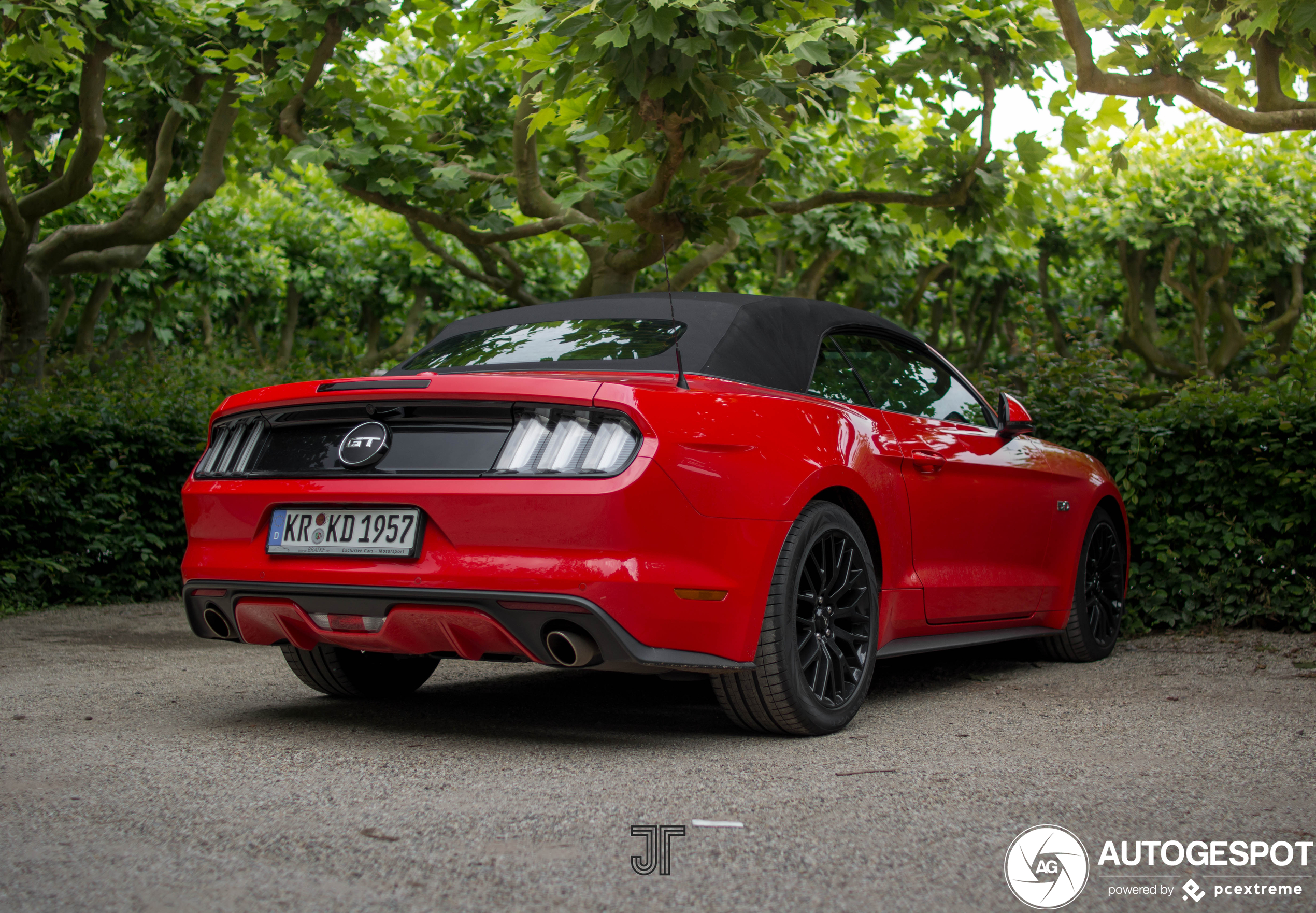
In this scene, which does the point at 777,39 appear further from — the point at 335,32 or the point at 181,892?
the point at 181,892

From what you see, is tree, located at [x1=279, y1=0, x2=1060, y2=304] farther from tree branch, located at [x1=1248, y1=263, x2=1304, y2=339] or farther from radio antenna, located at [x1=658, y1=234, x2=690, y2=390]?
tree branch, located at [x1=1248, y1=263, x2=1304, y2=339]

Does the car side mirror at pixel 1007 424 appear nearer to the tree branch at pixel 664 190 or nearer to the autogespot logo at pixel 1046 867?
the tree branch at pixel 664 190

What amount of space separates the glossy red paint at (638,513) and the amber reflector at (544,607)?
3 cm

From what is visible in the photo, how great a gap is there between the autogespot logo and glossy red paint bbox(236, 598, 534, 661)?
54.6 inches

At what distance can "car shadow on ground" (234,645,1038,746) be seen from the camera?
4.05 m

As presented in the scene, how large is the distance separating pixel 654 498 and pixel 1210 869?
1.59 meters

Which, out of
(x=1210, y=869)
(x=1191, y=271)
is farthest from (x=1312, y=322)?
(x=1191, y=271)

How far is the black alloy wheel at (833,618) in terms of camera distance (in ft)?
12.6

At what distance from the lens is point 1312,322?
7.31 m

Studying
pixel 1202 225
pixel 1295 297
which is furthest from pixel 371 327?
pixel 1295 297

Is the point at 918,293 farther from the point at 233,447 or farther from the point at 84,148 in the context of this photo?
the point at 233,447

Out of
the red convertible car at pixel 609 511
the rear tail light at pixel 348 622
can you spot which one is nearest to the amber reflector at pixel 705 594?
the red convertible car at pixel 609 511

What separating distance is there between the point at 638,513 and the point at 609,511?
8 cm

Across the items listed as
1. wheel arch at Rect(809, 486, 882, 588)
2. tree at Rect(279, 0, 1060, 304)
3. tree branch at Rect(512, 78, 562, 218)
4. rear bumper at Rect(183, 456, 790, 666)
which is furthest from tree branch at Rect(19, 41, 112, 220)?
wheel arch at Rect(809, 486, 882, 588)
